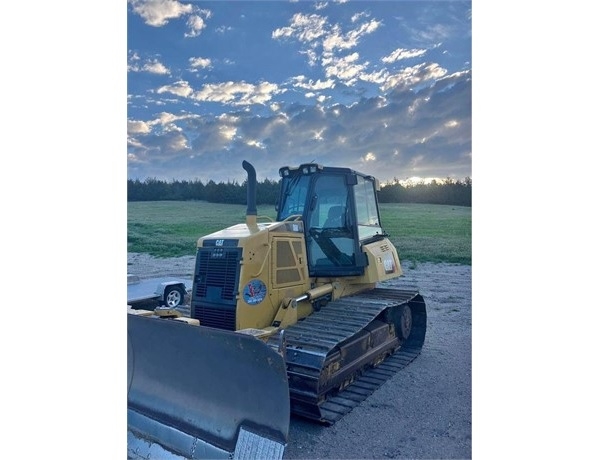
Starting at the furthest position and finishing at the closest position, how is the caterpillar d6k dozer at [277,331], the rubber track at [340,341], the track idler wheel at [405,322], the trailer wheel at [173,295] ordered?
1. the trailer wheel at [173,295]
2. the track idler wheel at [405,322]
3. the rubber track at [340,341]
4. the caterpillar d6k dozer at [277,331]

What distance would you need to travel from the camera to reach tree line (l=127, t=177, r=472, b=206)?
10.2 ft

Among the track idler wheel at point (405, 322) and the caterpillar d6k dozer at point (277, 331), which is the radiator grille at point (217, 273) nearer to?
the caterpillar d6k dozer at point (277, 331)

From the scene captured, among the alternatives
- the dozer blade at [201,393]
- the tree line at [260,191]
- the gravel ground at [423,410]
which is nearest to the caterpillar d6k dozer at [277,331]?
the dozer blade at [201,393]

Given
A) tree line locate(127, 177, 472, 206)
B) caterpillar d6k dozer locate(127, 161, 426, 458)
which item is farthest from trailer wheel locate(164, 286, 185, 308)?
caterpillar d6k dozer locate(127, 161, 426, 458)

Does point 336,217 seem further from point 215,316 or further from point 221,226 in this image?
point 215,316

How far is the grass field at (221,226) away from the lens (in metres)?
3.39

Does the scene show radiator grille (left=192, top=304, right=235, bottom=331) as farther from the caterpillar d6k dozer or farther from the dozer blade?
the dozer blade

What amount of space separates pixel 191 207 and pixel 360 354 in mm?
2141

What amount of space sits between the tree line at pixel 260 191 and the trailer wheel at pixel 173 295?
1121 mm

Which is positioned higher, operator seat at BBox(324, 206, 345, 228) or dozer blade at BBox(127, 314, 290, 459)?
operator seat at BBox(324, 206, 345, 228)

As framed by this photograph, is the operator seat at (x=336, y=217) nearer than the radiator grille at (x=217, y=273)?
No

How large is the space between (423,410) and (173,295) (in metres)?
2.91

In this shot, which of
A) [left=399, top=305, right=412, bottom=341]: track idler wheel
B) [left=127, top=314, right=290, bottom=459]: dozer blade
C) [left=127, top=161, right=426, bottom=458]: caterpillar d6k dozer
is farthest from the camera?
[left=399, top=305, right=412, bottom=341]: track idler wheel

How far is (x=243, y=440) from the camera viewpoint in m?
2.54
